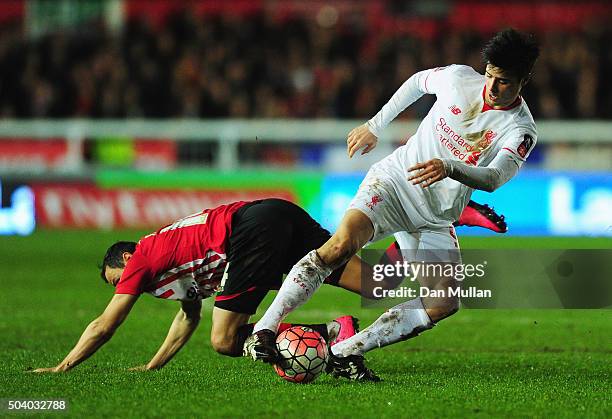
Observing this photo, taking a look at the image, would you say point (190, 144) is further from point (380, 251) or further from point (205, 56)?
point (380, 251)

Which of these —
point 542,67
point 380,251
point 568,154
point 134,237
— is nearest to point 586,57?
point 542,67

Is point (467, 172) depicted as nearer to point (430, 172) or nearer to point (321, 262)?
point (430, 172)

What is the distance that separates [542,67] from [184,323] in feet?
39.7

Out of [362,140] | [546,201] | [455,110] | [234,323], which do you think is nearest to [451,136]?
[455,110]

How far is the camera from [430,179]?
6.08 metres

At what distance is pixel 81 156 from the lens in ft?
→ 55.9

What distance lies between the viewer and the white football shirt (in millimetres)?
6652

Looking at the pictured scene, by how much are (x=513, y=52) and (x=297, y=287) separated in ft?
6.00

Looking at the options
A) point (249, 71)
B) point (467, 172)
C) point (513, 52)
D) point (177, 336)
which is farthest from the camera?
point (249, 71)

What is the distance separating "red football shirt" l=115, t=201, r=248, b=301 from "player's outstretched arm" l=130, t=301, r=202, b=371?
18 cm

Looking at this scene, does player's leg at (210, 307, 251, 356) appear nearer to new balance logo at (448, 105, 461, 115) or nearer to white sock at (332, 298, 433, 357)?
white sock at (332, 298, 433, 357)

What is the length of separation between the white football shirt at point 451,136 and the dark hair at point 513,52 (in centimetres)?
30

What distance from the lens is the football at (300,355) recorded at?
20.9ft

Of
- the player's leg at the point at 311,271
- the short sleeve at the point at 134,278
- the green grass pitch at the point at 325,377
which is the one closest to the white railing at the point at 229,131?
the green grass pitch at the point at 325,377
